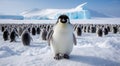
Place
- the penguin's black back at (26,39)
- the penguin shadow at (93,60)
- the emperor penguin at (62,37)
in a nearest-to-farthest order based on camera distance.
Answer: the penguin shadow at (93,60)
the emperor penguin at (62,37)
the penguin's black back at (26,39)

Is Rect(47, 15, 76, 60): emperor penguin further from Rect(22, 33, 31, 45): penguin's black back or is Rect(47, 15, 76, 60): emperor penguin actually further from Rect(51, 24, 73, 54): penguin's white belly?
Rect(22, 33, 31, 45): penguin's black back

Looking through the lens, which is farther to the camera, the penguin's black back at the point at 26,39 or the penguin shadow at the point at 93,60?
the penguin's black back at the point at 26,39

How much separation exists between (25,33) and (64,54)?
6702mm

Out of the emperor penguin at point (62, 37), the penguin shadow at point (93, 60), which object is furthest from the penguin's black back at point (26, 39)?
the penguin shadow at point (93, 60)

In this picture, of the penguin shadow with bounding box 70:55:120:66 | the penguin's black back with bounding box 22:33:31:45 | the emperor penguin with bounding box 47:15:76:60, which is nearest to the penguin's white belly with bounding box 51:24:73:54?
the emperor penguin with bounding box 47:15:76:60

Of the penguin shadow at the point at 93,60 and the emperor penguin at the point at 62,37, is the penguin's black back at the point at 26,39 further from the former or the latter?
the penguin shadow at the point at 93,60

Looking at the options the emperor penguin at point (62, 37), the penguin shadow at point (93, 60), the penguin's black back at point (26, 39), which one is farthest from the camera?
the penguin's black back at point (26, 39)

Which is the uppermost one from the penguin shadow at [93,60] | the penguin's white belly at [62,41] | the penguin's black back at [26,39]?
the penguin's white belly at [62,41]

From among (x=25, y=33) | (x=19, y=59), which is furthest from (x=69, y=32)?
(x=25, y=33)

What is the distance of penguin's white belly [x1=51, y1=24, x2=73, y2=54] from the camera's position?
4.50 m

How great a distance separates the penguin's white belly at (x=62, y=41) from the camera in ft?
14.8

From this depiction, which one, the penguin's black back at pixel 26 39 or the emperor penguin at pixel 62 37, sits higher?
the emperor penguin at pixel 62 37

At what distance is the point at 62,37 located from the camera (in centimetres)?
452

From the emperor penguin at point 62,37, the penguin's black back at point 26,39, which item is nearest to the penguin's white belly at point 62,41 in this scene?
the emperor penguin at point 62,37
